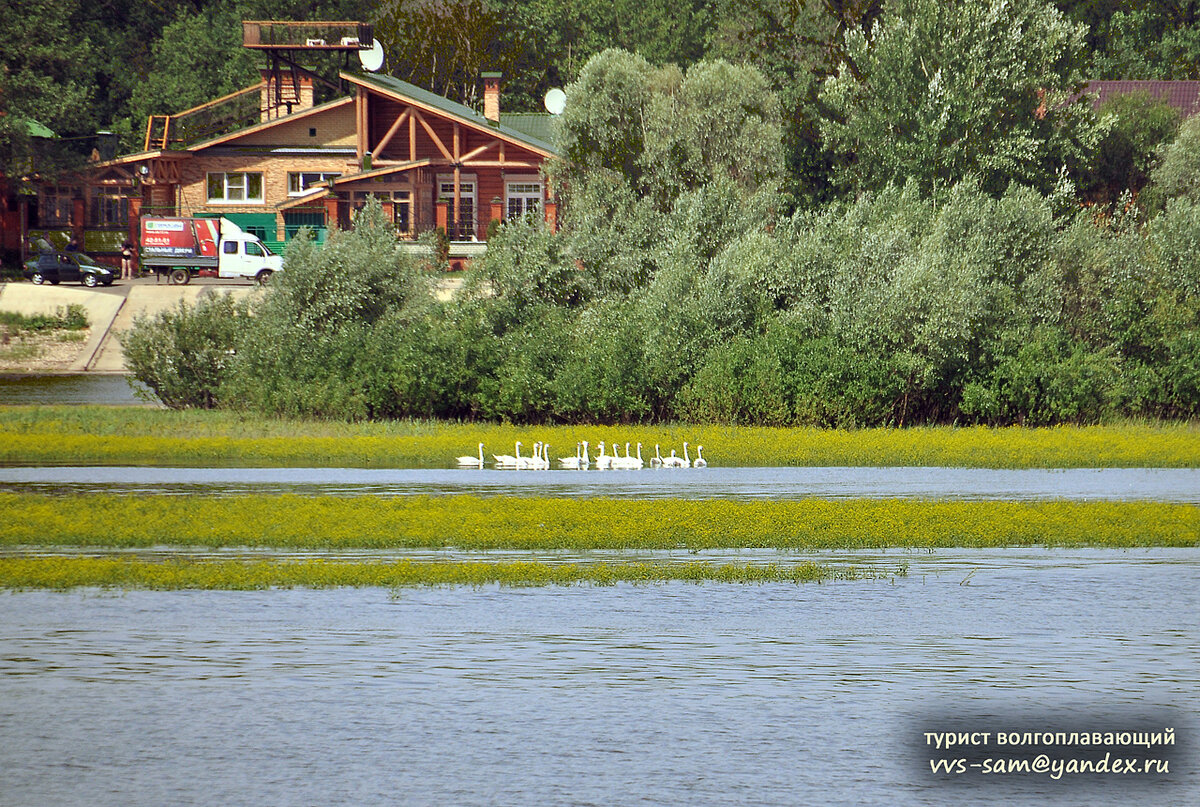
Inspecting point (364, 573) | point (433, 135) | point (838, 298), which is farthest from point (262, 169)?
point (364, 573)

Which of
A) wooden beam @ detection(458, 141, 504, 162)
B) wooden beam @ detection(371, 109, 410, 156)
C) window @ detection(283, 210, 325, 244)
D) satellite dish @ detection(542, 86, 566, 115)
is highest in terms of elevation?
satellite dish @ detection(542, 86, 566, 115)

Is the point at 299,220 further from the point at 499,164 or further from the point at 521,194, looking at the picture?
the point at 521,194

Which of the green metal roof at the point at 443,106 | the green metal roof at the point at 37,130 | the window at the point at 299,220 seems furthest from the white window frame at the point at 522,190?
the green metal roof at the point at 37,130

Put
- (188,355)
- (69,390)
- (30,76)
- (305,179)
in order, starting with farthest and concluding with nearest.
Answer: (30,76)
(305,179)
(69,390)
(188,355)

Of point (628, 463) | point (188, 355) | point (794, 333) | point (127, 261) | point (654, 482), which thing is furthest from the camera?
point (127, 261)

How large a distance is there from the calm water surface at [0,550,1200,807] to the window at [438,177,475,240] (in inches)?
2068

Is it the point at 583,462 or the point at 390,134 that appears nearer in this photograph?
the point at 583,462

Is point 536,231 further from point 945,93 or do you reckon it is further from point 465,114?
point 465,114

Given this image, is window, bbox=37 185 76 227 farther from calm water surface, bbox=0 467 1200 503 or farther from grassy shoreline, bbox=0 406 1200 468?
calm water surface, bbox=0 467 1200 503

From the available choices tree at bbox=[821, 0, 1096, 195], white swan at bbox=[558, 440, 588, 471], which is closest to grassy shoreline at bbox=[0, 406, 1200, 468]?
white swan at bbox=[558, 440, 588, 471]

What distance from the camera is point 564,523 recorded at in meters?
22.5

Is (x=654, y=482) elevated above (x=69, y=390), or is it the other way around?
(x=69, y=390)

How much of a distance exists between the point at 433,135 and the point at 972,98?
28588 mm

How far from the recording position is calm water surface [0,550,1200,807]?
37.4ft
